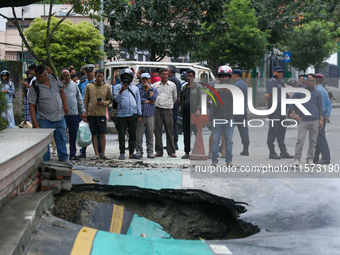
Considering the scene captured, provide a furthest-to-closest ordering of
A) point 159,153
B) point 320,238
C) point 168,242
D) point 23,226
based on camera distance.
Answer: point 159,153
point 320,238
point 168,242
point 23,226

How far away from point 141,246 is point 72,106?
4.82m

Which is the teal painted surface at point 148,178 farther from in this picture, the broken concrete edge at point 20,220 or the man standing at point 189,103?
the broken concrete edge at point 20,220

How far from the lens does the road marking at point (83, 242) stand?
3.31 meters

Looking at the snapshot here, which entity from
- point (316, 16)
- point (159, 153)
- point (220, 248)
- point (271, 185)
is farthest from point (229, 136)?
point (316, 16)

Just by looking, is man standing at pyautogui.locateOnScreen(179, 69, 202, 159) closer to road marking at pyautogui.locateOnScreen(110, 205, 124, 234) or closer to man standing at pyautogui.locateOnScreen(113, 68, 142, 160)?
man standing at pyautogui.locateOnScreen(113, 68, 142, 160)

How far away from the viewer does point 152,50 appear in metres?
18.8

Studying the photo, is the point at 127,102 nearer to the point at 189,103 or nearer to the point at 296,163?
the point at 189,103

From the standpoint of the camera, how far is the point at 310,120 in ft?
22.4

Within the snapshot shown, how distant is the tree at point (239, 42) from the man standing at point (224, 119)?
13938 millimetres

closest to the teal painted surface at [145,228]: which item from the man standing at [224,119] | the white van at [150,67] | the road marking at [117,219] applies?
the road marking at [117,219]

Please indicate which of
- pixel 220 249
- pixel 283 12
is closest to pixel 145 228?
pixel 220 249

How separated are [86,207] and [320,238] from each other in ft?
8.64

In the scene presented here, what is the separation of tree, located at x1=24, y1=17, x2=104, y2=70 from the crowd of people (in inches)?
355

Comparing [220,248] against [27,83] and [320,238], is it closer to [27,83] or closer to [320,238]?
[320,238]
